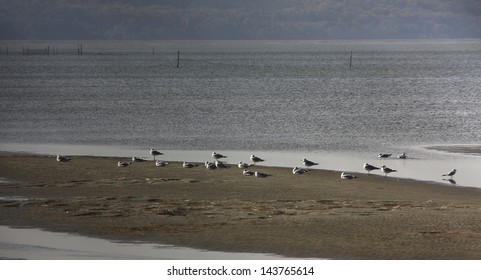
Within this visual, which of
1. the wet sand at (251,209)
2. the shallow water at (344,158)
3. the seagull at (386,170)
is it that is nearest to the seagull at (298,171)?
Answer: the wet sand at (251,209)

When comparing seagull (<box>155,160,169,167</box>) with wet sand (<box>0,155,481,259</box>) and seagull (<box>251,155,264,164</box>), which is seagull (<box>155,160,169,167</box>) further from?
seagull (<box>251,155,264,164</box>)

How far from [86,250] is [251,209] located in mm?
5620

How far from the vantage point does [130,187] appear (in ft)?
96.1

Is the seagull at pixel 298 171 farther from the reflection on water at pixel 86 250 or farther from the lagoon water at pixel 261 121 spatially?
the reflection on water at pixel 86 250

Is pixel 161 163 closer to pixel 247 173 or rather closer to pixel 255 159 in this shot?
pixel 255 159

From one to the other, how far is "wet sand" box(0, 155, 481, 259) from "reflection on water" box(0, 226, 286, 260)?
1.56 ft

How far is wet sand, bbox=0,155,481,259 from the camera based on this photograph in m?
21.0

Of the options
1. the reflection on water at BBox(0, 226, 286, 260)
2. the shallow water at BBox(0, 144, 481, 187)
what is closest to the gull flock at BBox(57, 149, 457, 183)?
the shallow water at BBox(0, 144, 481, 187)

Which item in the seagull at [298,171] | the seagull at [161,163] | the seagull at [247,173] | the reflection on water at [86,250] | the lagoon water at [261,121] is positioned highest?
the lagoon water at [261,121]

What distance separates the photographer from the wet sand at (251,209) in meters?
21.0

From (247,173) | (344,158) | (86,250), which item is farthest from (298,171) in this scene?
(86,250)

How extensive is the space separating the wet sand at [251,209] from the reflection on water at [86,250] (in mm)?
477

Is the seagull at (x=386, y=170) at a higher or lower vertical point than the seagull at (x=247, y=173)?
higher

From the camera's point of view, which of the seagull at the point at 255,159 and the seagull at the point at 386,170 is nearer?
the seagull at the point at 386,170
